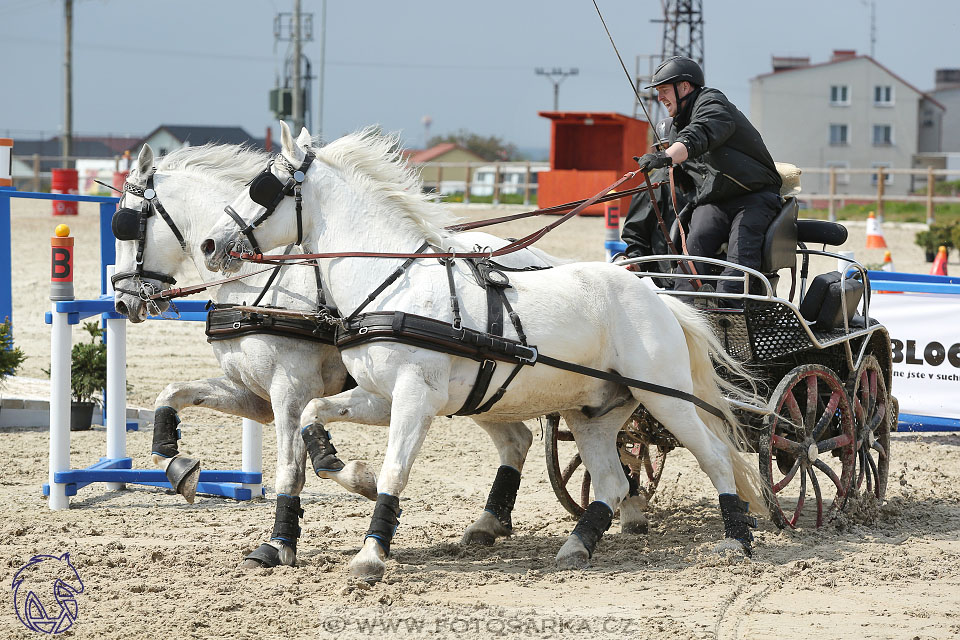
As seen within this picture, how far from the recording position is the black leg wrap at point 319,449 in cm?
470

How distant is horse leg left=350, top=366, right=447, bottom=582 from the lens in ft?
15.5

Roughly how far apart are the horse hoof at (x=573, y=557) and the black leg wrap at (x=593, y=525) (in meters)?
0.03

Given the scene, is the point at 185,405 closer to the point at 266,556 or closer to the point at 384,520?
the point at 266,556

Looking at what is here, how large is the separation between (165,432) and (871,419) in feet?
13.1

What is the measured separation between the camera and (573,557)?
5188 mm

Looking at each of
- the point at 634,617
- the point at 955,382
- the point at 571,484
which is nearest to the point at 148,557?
the point at 634,617

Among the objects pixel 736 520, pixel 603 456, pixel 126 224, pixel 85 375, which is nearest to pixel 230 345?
pixel 126 224

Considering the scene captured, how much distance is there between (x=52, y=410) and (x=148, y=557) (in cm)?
159

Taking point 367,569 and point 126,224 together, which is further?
point 126,224

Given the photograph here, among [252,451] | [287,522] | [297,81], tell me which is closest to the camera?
[287,522]

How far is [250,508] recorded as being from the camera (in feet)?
21.3

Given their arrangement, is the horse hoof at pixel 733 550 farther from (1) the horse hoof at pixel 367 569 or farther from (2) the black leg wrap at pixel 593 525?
(1) the horse hoof at pixel 367 569

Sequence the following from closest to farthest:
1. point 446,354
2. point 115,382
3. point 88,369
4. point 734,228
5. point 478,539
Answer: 1. point 446,354
2. point 478,539
3. point 734,228
4. point 115,382
5. point 88,369

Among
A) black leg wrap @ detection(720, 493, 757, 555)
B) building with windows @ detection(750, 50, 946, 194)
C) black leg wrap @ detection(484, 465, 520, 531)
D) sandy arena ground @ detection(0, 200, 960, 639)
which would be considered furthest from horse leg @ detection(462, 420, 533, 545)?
Result: building with windows @ detection(750, 50, 946, 194)
